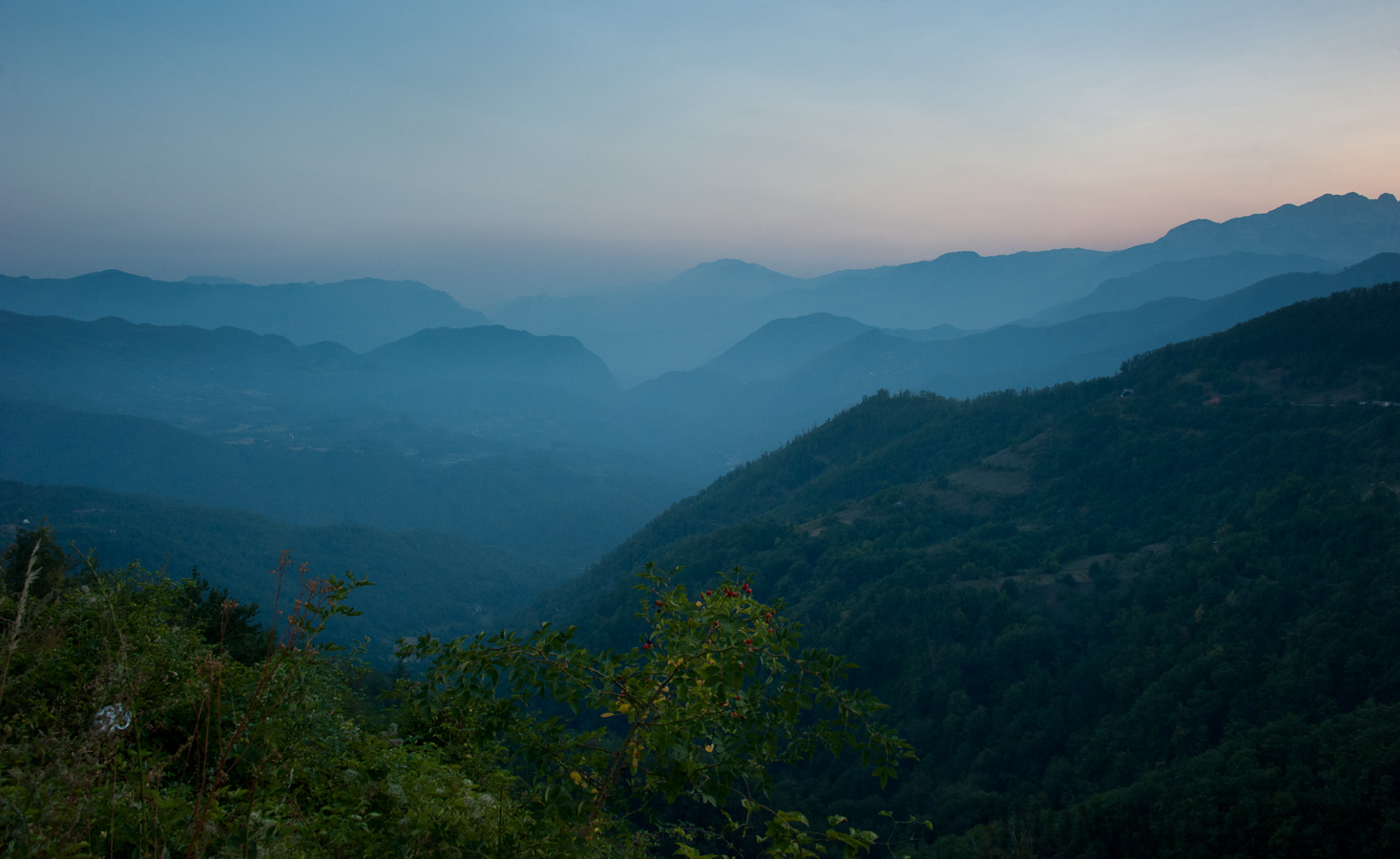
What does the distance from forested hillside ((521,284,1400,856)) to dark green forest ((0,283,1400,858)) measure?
0.78 ft

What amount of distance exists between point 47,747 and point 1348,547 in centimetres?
5686

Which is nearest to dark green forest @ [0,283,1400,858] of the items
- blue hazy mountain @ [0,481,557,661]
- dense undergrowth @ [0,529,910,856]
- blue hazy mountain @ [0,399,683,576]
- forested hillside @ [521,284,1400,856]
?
dense undergrowth @ [0,529,910,856]

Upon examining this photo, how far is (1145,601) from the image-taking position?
46.1 meters

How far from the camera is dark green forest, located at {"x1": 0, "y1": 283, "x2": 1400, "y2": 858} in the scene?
3900 millimetres

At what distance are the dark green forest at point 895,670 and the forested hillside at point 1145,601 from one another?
24cm

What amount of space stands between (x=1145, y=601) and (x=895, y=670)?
733 inches

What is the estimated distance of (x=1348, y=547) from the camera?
39375mm

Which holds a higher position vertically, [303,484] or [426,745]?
[426,745]

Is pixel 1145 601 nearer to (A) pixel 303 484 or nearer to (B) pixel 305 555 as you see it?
(B) pixel 305 555

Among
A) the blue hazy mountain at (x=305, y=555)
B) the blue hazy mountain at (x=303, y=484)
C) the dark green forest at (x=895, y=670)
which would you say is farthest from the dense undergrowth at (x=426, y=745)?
the blue hazy mountain at (x=303, y=484)

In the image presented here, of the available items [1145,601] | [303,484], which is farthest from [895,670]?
[303,484]

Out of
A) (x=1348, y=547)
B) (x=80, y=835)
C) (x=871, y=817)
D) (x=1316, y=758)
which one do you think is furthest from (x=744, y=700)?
(x=1348, y=547)

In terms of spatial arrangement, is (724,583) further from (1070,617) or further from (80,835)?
(1070,617)

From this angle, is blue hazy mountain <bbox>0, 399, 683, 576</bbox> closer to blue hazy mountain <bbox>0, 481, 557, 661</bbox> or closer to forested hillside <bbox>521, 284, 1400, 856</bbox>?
blue hazy mountain <bbox>0, 481, 557, 661</bbox>
